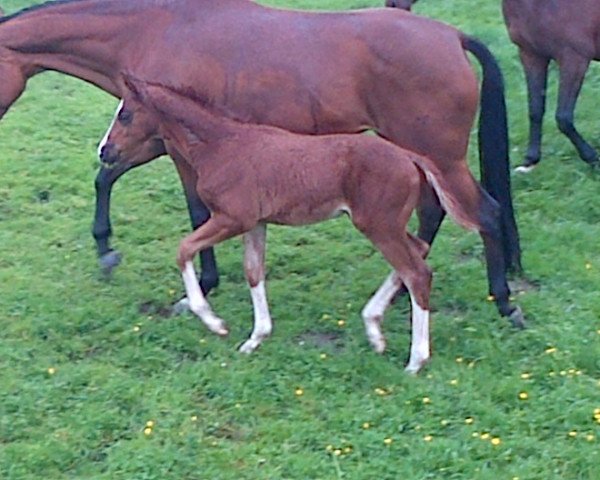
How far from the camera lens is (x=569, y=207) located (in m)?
7.48

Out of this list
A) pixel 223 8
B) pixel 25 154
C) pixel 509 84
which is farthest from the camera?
pixel 509 84

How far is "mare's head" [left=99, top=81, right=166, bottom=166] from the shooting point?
568cm

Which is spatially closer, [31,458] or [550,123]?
[31,458]

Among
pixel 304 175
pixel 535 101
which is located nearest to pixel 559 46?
pixel 535 101

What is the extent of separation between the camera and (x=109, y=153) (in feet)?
19.1

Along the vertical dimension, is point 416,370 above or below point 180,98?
below

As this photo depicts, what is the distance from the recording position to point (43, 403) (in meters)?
5.16

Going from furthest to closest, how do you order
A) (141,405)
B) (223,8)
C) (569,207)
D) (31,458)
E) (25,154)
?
(25,154), (569,207), (223,8), (141,405), (31,458)

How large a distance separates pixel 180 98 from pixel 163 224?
6.55ft

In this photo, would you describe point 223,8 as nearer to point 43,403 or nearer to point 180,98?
point 180,98

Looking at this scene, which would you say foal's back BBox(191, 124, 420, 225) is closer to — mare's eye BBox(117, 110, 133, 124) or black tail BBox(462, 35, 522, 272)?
mare's eye BBox(117, 110, 133, 124)

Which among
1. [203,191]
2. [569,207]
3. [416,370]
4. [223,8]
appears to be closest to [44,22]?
[223,8]

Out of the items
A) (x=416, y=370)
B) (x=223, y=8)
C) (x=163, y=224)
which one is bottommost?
(x=163, y=224)

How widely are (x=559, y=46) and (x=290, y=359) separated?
3.55 metres
